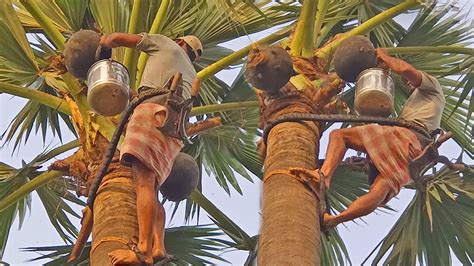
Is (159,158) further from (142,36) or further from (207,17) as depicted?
(207,17)

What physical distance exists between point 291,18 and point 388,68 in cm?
207

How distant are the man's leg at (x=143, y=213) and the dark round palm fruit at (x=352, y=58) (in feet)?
5.17

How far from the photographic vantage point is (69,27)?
10.0m

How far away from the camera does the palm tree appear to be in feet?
24.6

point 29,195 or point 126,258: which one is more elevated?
point 29,195

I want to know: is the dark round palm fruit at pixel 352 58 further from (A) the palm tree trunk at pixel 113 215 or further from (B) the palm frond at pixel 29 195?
(B) the palm frond at pixel 29 195

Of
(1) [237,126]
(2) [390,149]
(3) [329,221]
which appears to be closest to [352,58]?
(2) [390,149]

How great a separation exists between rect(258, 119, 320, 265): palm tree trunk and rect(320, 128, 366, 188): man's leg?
0.18 metres

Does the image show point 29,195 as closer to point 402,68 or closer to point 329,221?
point 402,68

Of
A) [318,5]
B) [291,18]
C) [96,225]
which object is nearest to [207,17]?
[291,18]

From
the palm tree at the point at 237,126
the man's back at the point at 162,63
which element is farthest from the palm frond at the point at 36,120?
the man's back at the point at 162,63

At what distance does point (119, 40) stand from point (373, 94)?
6.01ft

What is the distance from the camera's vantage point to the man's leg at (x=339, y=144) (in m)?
7.89

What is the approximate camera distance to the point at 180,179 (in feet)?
27.8
